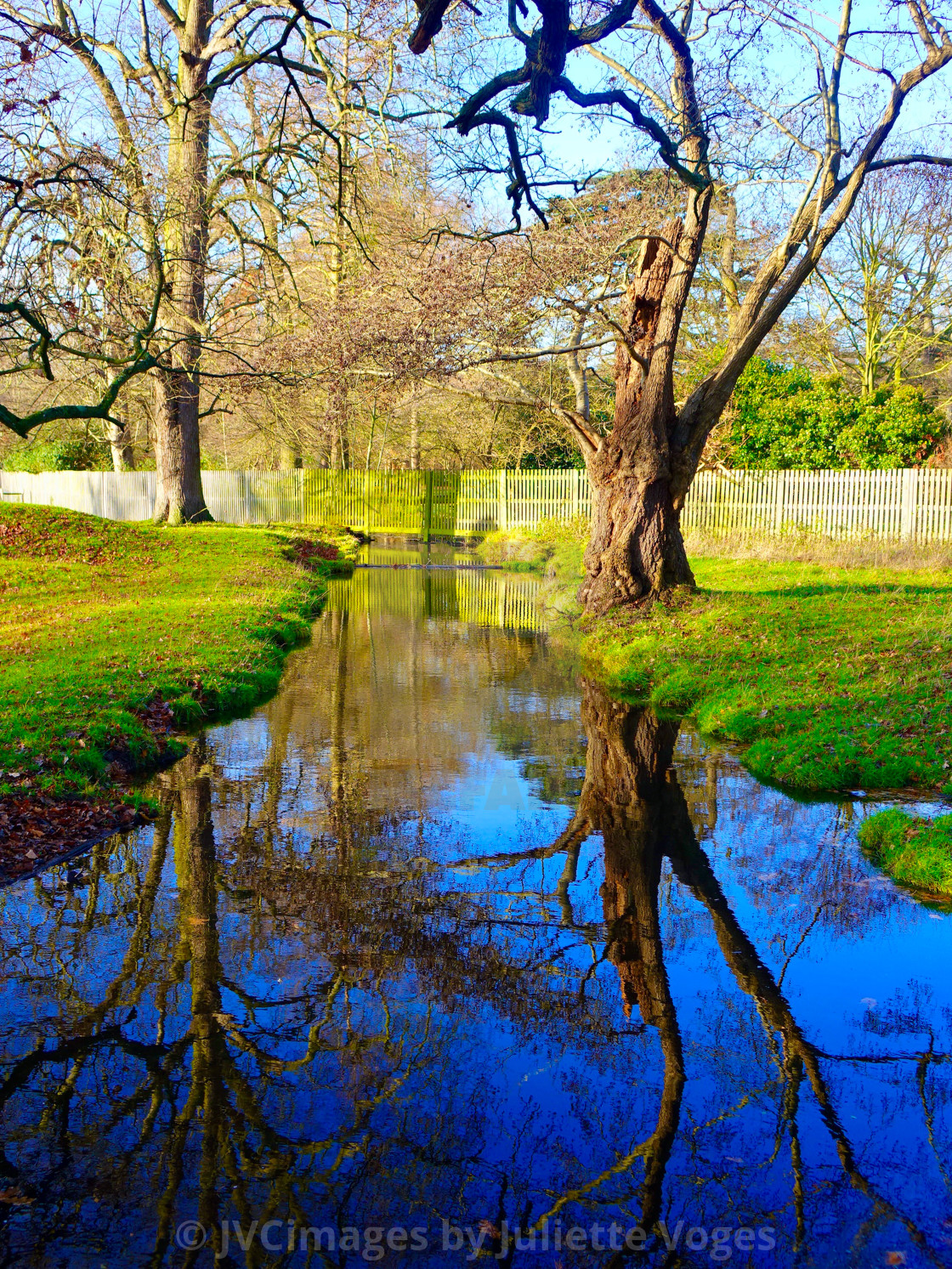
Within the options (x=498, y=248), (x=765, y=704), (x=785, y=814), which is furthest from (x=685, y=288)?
(x=785, y=814)

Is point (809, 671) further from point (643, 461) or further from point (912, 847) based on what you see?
point (643, 461)

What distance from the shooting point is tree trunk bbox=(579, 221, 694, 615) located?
46.3 ft

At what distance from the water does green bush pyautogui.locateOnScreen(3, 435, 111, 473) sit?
3770 centimetres

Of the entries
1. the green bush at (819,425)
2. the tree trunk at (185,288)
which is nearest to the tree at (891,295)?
the green bush at (819,425)

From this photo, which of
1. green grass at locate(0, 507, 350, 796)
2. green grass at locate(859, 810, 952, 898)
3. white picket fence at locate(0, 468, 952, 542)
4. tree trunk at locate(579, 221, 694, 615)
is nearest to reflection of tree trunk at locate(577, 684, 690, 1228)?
green grass at locate(859, 810, 952, 898)

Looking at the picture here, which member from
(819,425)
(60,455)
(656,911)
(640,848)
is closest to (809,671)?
(640,848)

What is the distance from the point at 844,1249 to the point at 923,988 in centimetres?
190

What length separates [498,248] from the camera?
1772 cm

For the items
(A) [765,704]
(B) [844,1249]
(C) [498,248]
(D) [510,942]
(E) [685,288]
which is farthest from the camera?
(C) [498,248]

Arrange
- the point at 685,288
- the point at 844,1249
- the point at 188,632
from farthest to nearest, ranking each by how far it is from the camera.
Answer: the point at 685,288, the point at 188,632, the point at 844,1249

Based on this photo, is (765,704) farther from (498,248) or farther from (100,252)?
(498,248)

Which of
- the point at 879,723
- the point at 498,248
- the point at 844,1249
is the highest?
the point at 498,248

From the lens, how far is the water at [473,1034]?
314cm

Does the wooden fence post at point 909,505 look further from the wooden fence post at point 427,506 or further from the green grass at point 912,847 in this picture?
the green grass at point 912,847
